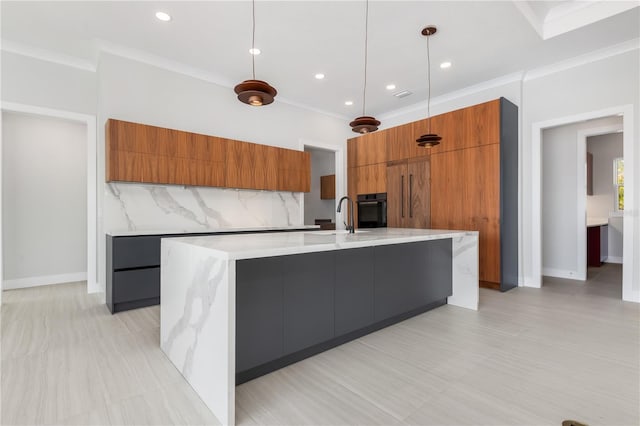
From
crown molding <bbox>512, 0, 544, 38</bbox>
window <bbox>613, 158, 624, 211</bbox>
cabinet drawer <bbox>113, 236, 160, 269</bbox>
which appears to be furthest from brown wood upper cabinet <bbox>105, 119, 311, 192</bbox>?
window <bbox>613, 158, 624, 211</bbox>

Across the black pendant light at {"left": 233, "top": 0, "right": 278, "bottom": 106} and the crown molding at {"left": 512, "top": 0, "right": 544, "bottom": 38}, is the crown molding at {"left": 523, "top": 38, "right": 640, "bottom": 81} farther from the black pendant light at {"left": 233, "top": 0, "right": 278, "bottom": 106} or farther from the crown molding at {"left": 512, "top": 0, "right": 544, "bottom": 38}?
the black pendant light at {"left": 233, "top": 0, "right": 278, "bottom": 106}

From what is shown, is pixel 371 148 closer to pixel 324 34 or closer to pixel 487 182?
pixel 487 182

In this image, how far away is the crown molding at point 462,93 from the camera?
4461 millimetres

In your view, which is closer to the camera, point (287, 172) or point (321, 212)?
point (287, 172)

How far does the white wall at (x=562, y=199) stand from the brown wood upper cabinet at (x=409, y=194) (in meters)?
1.90

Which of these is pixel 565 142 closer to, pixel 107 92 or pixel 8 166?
pixel 107 92

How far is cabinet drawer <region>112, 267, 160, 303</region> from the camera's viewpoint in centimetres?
315

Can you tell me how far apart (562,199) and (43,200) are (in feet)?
25.2

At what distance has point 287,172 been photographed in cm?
501

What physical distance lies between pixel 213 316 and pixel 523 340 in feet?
7.69

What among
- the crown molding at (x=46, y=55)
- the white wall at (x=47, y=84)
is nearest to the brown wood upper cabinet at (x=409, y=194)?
the white wall at (x=47, y=84)

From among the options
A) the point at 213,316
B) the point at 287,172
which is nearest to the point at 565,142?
the point at 287,172

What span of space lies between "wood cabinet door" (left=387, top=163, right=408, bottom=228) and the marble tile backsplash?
1595mm

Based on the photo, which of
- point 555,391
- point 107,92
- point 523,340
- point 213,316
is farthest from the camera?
point 107,92
